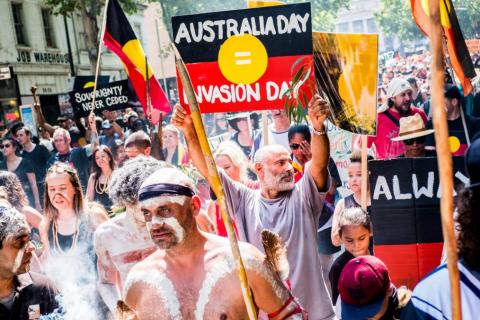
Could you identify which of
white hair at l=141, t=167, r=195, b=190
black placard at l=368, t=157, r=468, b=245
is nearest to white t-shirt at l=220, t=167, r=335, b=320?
black placard at l=368, t=157, r=468, b=245

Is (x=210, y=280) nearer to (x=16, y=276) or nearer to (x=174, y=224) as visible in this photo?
(x=174, y=224)

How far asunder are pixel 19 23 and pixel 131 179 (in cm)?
2371

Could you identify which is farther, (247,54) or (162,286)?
(247,54)

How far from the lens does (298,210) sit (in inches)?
157

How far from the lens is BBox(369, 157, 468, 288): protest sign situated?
3.68 metres

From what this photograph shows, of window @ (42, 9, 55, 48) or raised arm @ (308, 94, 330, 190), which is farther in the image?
window @ (42, 9, 55, 48)

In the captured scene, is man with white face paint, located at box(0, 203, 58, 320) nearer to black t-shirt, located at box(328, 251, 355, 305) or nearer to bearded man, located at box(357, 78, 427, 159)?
black t-shirt, located at box(328, 251, 355, 305)

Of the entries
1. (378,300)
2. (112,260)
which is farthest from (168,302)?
(112,260)

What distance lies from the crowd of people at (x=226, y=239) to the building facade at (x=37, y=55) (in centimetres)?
1748

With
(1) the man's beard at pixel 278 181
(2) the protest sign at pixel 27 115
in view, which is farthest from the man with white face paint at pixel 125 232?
(2) the protest sign at pixel 27 115

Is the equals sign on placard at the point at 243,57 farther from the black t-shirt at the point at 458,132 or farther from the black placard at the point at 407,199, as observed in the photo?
the black t-shirt at the point at 458,132

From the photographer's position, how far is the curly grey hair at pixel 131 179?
3.82m

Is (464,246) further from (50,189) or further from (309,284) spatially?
(50,189)

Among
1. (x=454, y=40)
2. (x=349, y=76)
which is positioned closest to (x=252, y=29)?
(x=349, y=76)
